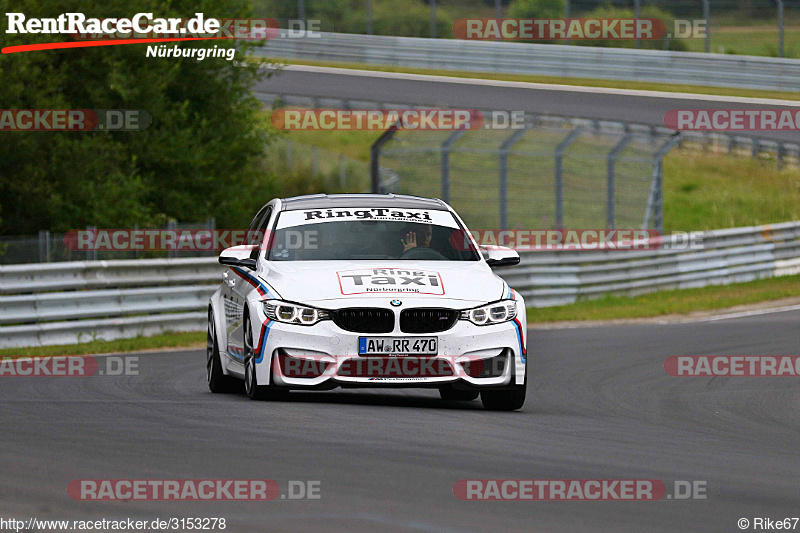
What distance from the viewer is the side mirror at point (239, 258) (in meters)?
10.6

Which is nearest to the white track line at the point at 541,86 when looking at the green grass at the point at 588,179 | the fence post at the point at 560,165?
the green grass at the point at 588,179

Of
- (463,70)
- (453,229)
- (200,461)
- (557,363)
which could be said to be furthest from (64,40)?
(463,70)

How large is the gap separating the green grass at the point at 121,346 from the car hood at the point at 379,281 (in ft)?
20.5

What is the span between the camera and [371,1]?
43500mm

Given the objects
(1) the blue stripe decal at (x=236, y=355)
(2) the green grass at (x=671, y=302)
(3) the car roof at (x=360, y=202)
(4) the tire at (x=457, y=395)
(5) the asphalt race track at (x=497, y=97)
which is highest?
(5) the asphalt race track at (x=497, y=97)

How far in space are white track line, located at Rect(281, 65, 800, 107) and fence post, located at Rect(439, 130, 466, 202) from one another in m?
15.7

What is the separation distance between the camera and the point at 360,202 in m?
11.2

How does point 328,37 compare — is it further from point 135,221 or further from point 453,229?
point 453,229

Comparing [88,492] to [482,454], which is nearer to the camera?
[88,492]

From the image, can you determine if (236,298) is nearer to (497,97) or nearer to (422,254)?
(422,254)

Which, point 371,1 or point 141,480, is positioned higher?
point 371,1

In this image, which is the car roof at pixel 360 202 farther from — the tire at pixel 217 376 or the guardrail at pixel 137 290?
the guardrail at pixel 137 290

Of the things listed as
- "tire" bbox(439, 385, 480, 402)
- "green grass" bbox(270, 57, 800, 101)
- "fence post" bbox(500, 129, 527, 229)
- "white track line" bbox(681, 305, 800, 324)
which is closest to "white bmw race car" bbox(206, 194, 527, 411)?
"tire" bbox(439, 385, 480, 402)

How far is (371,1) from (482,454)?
37085 millimetres
